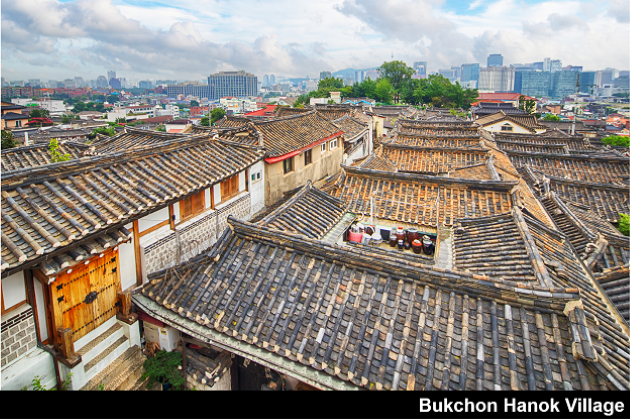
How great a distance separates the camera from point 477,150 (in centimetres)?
2280

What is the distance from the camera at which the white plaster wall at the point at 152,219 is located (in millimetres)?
10041

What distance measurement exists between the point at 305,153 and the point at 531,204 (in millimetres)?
12794

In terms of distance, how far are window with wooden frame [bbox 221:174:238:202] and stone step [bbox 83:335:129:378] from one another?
668 cm

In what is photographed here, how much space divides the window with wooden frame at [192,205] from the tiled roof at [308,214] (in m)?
2.39

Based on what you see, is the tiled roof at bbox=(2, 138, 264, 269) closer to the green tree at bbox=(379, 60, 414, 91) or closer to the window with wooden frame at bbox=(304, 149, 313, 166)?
the window with wooden frame at bbox=(304, 149, 313, 166)

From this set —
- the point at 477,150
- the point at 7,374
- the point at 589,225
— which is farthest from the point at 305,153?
the point at 7,374

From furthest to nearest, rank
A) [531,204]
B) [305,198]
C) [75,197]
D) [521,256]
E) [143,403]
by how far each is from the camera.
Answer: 1. [531,204]
2. [305,198]
3. [521,256]
4. [75,197]
5. [143,403]

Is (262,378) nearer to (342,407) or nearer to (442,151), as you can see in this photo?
(342,407)

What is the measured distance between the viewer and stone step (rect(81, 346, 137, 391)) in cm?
821

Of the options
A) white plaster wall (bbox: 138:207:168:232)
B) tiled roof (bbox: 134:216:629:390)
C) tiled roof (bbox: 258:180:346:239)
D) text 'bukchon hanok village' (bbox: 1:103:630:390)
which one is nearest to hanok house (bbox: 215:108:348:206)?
tiled roof (bbox: 258:180:346:239)

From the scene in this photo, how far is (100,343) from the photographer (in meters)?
8.51

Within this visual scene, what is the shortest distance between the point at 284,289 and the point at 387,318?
96.4 inches

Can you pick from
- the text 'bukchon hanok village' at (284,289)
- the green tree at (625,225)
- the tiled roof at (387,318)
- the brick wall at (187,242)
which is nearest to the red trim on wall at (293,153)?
the brick wall at (187,242)

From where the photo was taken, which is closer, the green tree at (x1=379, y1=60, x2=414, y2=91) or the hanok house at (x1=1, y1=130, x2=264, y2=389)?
the hanok house at (x1=1, y1=130, x2=264, y2=389)
